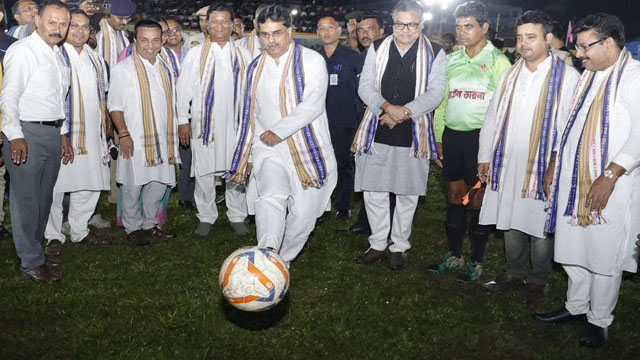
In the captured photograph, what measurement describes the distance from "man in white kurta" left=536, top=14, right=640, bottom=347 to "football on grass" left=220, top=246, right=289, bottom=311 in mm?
2130

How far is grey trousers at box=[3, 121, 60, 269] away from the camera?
5945mm

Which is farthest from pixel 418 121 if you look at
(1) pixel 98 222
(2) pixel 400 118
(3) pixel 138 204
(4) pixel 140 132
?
(1) pixel 98 222

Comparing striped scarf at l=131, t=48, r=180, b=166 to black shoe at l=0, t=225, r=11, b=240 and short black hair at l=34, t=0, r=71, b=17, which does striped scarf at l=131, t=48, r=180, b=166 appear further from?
black shoe at l=0, t=225, r=11, b=240

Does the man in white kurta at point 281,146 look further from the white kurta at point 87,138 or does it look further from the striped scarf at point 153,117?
the white kurta at point 87,138

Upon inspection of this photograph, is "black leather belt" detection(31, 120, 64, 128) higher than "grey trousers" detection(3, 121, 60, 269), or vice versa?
"black leather belt" detection(31, 120, 64, 128)

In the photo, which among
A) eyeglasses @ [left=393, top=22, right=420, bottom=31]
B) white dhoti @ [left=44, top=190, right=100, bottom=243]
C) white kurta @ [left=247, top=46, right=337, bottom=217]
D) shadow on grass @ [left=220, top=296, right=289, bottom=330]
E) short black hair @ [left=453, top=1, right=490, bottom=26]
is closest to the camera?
shadow on grass @ [left=220, top=296, right=289, bottom=330]

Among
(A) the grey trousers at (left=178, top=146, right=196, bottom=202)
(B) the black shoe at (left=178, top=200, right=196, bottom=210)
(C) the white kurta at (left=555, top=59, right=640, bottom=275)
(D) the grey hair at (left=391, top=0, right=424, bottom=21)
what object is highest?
(D) the grey hair at (left=391, top=0, right=424, bottom=21)

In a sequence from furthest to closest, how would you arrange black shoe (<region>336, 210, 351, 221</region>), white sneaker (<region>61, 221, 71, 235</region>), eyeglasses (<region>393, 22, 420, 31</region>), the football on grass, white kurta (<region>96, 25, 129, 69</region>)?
black shoe (<region>336, 210, 351, 221</region>) < white kurta (<region>96, 25, 129, 69</region>) < white sneaker (<region>61, 221, 71, 235</region>) < eyeglasses (<region>393, 22, 420, 31</region>) < the football on grass

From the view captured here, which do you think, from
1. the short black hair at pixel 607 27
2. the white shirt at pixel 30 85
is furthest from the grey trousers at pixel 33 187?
the short black hair at pixel 607 27

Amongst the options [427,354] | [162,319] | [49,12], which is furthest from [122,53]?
[427,354]

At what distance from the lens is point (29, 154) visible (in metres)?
5.95

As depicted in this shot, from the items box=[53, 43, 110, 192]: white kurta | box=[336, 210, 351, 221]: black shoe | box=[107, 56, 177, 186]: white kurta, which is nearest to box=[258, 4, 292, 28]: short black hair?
Result: box=[107, 56, 177, 186]: white kurta

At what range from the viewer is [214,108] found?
7.71 metres

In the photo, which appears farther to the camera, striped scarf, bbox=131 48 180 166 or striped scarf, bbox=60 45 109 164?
striped scarf, bbox=131 48 180 166
